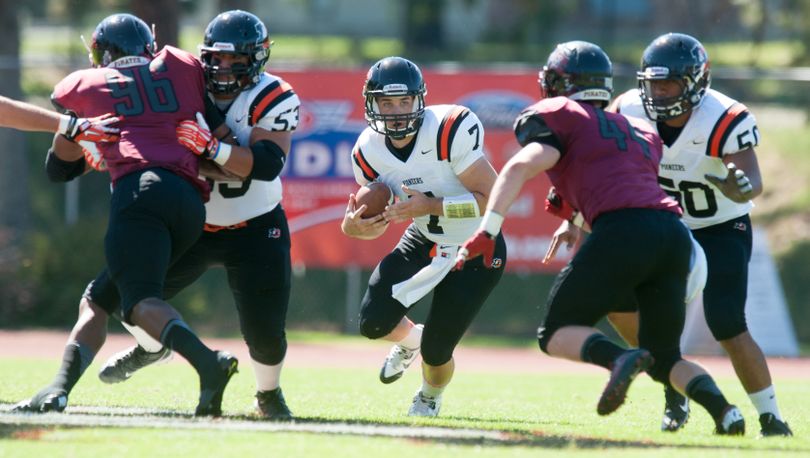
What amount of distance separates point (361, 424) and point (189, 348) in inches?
37.1

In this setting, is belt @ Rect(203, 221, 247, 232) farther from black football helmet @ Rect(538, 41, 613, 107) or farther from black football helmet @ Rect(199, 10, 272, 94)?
black football helmet @ Rect(538, 41, 613, 107)

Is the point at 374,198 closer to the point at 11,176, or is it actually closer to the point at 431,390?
the point at 431,390

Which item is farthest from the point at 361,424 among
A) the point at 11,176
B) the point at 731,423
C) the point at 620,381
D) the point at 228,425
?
the point at 11,176

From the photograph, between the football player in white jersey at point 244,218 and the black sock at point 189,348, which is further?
the football player in white jersey at point 244,218

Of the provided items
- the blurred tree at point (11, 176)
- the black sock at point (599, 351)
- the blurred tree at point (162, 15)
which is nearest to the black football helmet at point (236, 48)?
the black sock at point (599, 351)

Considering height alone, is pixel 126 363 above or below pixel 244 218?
below

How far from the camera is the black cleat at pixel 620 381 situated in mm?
4957

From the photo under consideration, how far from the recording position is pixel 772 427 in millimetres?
5922

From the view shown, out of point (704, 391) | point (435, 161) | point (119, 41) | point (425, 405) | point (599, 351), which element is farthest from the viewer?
point (425, 405)

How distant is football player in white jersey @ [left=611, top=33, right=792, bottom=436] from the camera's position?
6.04 metres

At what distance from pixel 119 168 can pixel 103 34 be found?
Answer: 744 mm

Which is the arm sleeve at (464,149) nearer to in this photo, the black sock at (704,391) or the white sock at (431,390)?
the white sock at (431,390)

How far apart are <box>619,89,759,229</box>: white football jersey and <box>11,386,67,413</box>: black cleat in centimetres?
325

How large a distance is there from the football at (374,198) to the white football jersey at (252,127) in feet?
1.55
